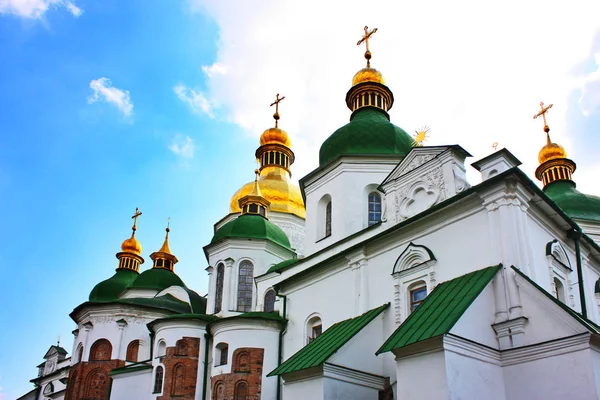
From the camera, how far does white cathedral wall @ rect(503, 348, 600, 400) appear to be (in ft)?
32.0

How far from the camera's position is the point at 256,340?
18062 millimetres

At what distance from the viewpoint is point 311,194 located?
19938mm

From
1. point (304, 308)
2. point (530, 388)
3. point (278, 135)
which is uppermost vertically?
point (278, 135)

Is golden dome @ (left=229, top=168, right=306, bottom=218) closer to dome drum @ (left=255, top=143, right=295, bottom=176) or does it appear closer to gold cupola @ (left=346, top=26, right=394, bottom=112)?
dome drum @ (left=255, top=143, right=295, bottom=176)

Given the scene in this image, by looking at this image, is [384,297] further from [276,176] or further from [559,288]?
[276,176]

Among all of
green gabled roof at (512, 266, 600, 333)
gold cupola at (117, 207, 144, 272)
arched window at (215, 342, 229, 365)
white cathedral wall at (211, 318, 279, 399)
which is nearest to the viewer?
green gabled roof at (512, 266, 600, 333)

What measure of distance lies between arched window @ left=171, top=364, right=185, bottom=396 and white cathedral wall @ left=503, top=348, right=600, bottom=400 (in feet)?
38.1

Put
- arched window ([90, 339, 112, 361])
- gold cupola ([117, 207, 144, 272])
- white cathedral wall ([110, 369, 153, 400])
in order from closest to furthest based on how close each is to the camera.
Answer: white cathedral wall ([110, 369, 153, 400]) < arched window ([90, 339, 112, 361]) < gold cupola ([117, 207, 144, 272])

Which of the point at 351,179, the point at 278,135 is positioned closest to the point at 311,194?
the point at 351,179

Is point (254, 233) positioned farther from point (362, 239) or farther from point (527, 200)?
point (527, 200)

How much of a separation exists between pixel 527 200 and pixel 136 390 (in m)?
15.3

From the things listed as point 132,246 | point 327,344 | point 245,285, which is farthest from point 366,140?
point 132,246

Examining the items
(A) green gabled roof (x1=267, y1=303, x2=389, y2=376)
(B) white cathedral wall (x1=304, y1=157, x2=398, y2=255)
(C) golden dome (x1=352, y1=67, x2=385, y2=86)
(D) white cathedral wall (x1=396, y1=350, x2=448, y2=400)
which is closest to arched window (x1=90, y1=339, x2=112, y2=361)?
(B) white cathedral wall (x1=304, y1=157, x2=398, y2=255)

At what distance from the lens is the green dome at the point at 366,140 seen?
1912 centimetres
